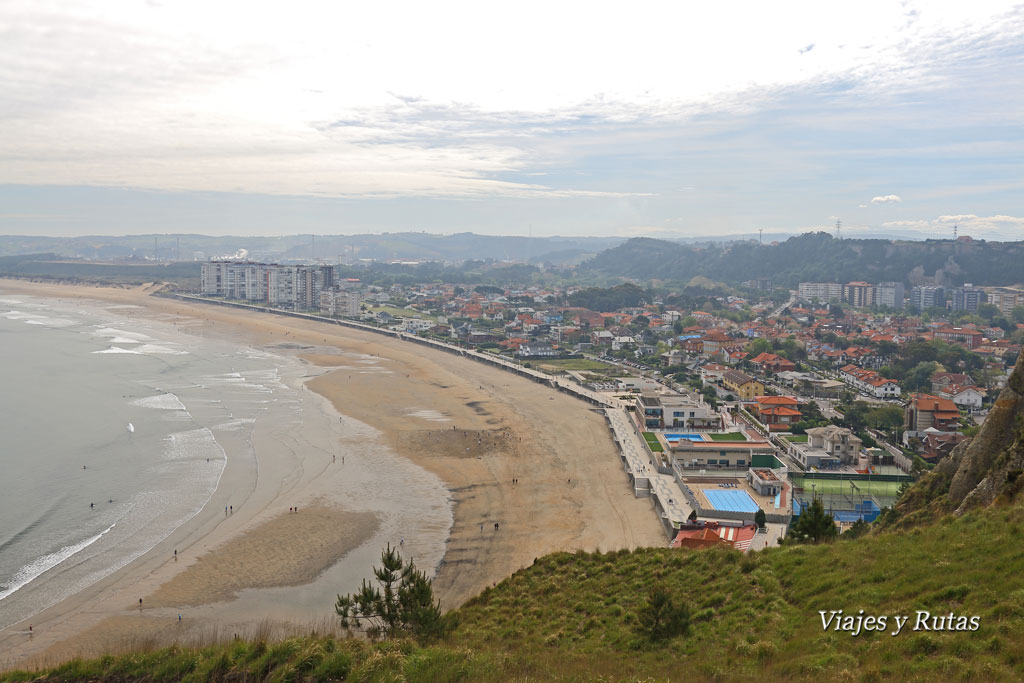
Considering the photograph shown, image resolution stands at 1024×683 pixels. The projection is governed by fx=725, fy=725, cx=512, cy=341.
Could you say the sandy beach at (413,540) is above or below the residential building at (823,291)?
below

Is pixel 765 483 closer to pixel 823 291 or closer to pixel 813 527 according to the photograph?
pixel 813 527

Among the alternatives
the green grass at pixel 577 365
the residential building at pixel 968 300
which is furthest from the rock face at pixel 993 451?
the residential building at pixel 968 300

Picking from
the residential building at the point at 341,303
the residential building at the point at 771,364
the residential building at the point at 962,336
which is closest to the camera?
the residential building at the point at 771,364

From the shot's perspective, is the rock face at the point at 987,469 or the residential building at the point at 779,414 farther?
the residential building at the point at 779,414

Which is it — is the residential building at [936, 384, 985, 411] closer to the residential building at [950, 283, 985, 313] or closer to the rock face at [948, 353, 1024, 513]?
the rock face at [948, 353, 1024, 513]

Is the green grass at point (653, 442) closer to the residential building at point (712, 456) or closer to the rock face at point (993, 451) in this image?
the residential building at point (712, 456)

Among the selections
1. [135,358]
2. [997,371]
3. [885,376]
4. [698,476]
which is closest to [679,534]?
[698,476]

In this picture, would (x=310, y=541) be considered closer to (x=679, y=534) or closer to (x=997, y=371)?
(x=679, y=534)

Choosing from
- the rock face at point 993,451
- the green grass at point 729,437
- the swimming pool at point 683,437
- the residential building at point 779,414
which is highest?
the rock face at point 993,451
